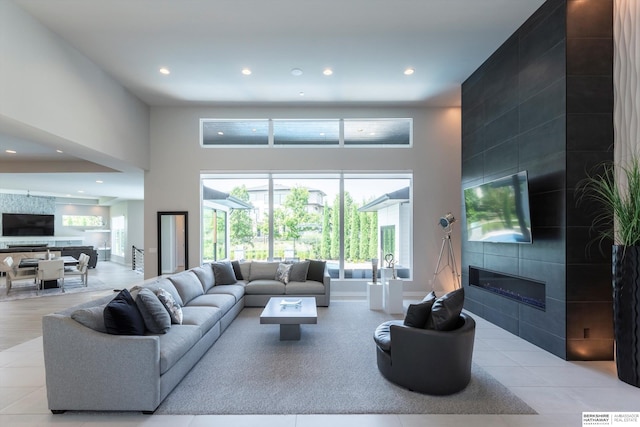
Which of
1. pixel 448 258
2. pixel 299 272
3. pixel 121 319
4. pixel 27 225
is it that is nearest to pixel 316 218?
pixel 299 272

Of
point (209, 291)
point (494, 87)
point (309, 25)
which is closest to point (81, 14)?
point (309, 25)

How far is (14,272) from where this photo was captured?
7.76 m

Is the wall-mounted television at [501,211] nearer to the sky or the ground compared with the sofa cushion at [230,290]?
nearer to the sky

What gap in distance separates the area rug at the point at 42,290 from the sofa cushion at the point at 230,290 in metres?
4.85

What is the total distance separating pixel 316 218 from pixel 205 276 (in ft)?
9.39

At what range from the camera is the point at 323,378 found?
10.3ft

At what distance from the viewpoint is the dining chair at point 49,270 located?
7551 mm

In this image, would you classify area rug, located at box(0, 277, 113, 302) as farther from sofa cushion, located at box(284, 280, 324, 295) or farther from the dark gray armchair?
the dark gray armchair

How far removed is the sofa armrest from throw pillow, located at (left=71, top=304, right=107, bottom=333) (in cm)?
8

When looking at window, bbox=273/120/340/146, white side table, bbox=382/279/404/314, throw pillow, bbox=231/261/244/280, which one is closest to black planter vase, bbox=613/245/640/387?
white side table, bbox=382/279/404/314

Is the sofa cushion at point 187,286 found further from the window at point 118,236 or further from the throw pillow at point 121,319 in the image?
the window at point 118,236

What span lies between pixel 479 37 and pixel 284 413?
5360mm

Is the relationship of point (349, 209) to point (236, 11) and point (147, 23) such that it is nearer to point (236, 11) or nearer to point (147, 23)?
point (236, 11)

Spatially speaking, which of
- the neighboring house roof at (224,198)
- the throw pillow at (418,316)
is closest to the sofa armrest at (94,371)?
the throw pillow at (418,316)
